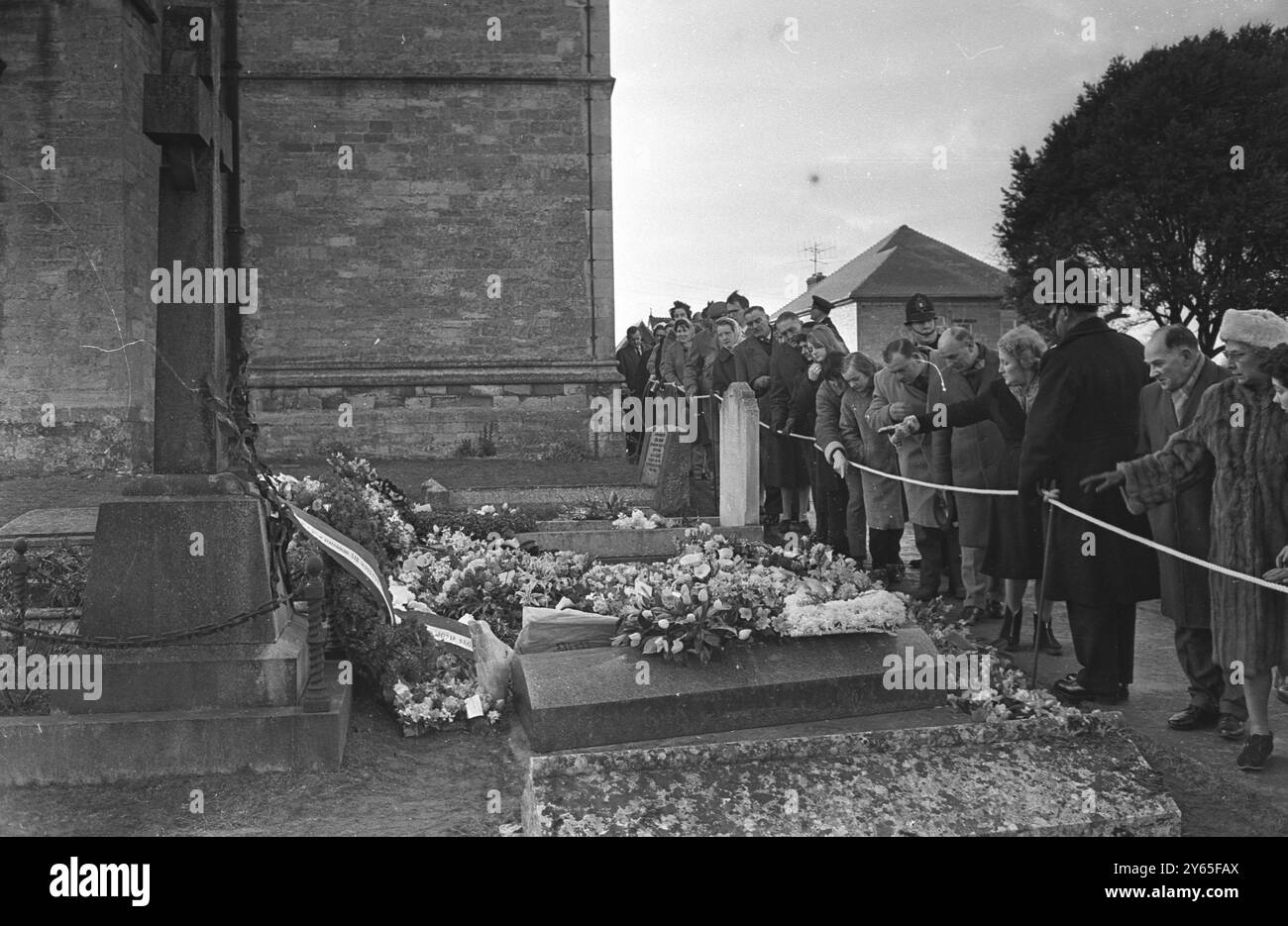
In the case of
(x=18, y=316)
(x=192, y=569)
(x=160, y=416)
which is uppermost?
(x=18, y=316)

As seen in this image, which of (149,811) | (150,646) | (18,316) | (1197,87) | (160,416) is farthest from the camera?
(1197,87)

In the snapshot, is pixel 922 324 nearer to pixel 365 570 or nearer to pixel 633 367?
pixel 365 570

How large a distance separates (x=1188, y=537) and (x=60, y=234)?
14165mm

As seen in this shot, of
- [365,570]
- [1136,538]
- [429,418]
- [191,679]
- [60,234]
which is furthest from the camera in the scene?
[429,418]

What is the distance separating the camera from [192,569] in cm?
502

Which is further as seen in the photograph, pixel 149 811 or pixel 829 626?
pixel 829 626

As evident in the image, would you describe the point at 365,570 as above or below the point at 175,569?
below

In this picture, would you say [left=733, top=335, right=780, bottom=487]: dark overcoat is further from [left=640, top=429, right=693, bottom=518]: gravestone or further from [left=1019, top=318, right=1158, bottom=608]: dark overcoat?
[left=1019, top=318, right=1158, bottom=608]: dark overcoat

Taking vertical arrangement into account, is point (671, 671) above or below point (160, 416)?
below

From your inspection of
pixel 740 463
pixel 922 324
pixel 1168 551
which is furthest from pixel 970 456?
pixel 1168 551

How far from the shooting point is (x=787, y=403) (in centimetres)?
1090

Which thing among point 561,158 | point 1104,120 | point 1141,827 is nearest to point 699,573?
point 1141,827

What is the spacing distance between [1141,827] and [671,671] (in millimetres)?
1879

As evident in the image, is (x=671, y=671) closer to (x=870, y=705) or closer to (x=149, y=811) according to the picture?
(x=870, y=705)
